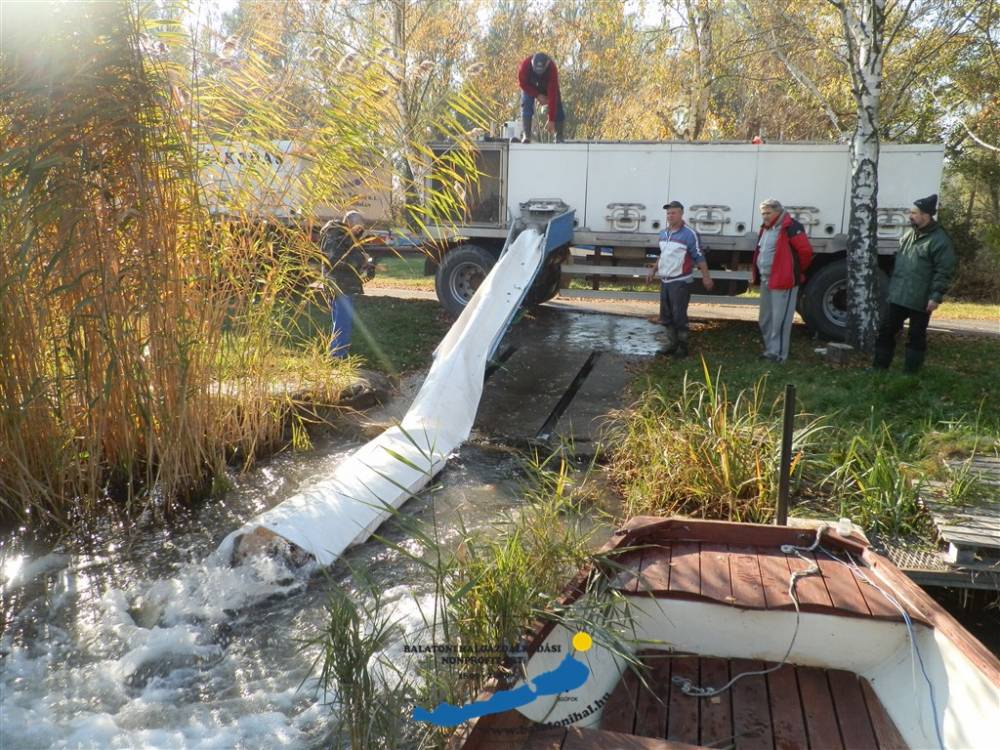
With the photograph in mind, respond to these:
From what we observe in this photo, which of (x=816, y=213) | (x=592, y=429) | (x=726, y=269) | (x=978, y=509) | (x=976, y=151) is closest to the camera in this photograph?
(x=978, y=509)

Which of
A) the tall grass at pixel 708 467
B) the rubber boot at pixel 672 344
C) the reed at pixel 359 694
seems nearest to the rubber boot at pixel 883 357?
the rubber boot at pixel 672 344

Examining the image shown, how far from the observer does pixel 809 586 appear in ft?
10.9

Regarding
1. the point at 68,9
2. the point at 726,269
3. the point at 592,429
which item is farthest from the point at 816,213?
the point at 68,9

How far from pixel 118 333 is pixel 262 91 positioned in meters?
1.80

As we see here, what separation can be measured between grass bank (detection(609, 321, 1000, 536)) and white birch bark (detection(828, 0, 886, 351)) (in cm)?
117

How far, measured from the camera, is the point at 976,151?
16.9 metres

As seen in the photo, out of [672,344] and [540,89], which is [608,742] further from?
[540,89]

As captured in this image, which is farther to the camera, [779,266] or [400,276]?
[400,276]

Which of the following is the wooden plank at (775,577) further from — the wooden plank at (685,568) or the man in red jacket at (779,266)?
the man in red jacket at (779,266)

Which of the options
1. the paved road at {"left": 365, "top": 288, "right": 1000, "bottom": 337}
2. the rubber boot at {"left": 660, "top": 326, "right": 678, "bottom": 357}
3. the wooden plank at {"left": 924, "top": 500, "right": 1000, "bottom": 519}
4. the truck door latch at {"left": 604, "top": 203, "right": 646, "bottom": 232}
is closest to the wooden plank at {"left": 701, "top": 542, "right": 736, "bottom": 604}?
the wooden plank at {"left": 924, "top": 500, "right": 1000, "bottom": 519}

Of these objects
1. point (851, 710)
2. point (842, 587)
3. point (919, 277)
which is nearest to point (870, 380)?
point (919, 277)

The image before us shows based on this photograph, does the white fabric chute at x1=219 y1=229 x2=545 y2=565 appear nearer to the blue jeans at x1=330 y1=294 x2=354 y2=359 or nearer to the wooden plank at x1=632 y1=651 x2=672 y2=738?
the blue jeans at x1=330 y1=294 x2=354 y2=359

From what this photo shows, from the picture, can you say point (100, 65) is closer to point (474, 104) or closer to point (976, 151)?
point (474, 104)

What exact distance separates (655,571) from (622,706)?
1.97 ft
